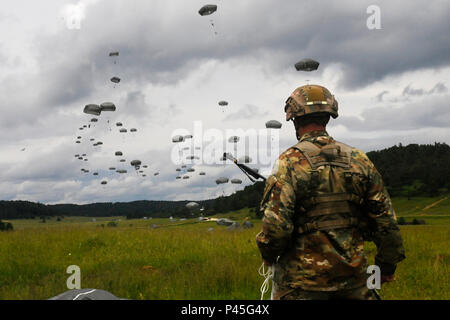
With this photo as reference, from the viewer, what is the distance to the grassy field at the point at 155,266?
8.08 meters

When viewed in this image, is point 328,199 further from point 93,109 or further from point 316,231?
point 93,109

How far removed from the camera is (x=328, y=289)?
394cm

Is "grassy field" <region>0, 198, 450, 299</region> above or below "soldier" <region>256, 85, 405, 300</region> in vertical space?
below

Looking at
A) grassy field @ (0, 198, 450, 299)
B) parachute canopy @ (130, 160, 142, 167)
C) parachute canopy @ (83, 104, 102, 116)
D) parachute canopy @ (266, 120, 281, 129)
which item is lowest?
grassy field @ (0, 198, 450, 299)

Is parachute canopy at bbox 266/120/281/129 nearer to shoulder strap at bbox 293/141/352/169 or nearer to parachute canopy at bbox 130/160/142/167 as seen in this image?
parachute canopy at bbox 130/160/142/167

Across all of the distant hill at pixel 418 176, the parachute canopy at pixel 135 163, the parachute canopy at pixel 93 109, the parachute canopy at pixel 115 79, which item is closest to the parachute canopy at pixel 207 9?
the parachute canopy at pixel 93 109

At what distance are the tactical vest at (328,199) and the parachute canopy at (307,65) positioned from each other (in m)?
31.7

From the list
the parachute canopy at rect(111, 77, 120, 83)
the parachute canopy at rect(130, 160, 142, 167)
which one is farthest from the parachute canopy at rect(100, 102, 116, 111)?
the parachute canopy at rect(130, 160, 142, 167)

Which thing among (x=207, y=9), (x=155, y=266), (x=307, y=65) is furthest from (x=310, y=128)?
(x=207, y=9)

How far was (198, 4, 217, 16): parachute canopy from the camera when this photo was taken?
37.0 m

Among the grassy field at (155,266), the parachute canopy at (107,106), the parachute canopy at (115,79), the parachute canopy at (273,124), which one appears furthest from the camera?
the parachute canopy at (115,79)

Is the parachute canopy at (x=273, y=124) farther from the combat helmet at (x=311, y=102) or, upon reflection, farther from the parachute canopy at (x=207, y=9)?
the combat helmet at (x=311, y=102)

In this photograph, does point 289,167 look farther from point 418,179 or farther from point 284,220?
point 418,179
